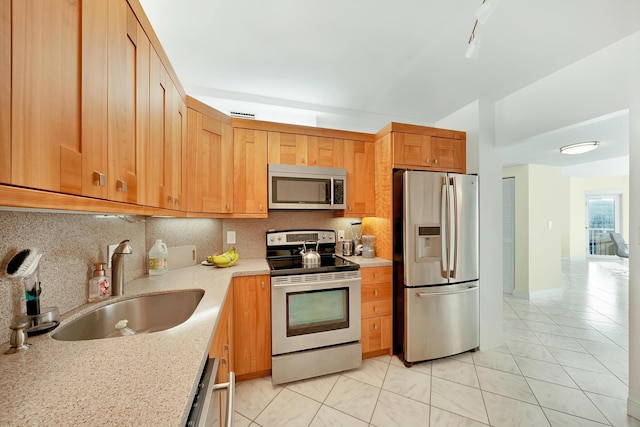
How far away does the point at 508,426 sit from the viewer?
5.16 ft

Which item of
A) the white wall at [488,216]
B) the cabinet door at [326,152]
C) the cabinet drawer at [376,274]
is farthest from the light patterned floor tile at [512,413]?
the cabinet door at [326,152]

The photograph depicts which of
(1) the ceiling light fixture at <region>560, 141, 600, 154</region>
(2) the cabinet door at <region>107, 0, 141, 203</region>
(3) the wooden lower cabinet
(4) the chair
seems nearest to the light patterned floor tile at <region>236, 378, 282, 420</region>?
(3) the wooden lower cabinet

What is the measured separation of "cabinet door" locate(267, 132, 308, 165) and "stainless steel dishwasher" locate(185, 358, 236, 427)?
1.81 m

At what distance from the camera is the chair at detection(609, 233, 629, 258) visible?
18.4 ft

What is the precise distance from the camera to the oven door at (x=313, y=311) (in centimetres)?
199

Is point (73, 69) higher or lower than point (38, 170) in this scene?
higher

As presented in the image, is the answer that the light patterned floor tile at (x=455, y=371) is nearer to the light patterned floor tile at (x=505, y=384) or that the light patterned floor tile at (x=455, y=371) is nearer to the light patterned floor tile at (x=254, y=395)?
the light patterned floor tile at (x=505, y=384)

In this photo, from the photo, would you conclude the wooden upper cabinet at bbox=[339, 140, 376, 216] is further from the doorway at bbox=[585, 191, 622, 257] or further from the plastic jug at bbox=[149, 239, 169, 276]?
the doorway at bbox=[585, 191, 622, 257]

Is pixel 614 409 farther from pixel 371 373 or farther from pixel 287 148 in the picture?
pixel 287 148

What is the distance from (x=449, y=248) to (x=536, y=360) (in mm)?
1340

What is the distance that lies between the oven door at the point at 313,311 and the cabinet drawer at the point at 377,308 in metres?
0.13

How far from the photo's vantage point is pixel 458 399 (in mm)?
1813

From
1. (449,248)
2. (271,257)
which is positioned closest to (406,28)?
(449,248)

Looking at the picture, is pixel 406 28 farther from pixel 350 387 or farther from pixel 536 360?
pixel 536 360
